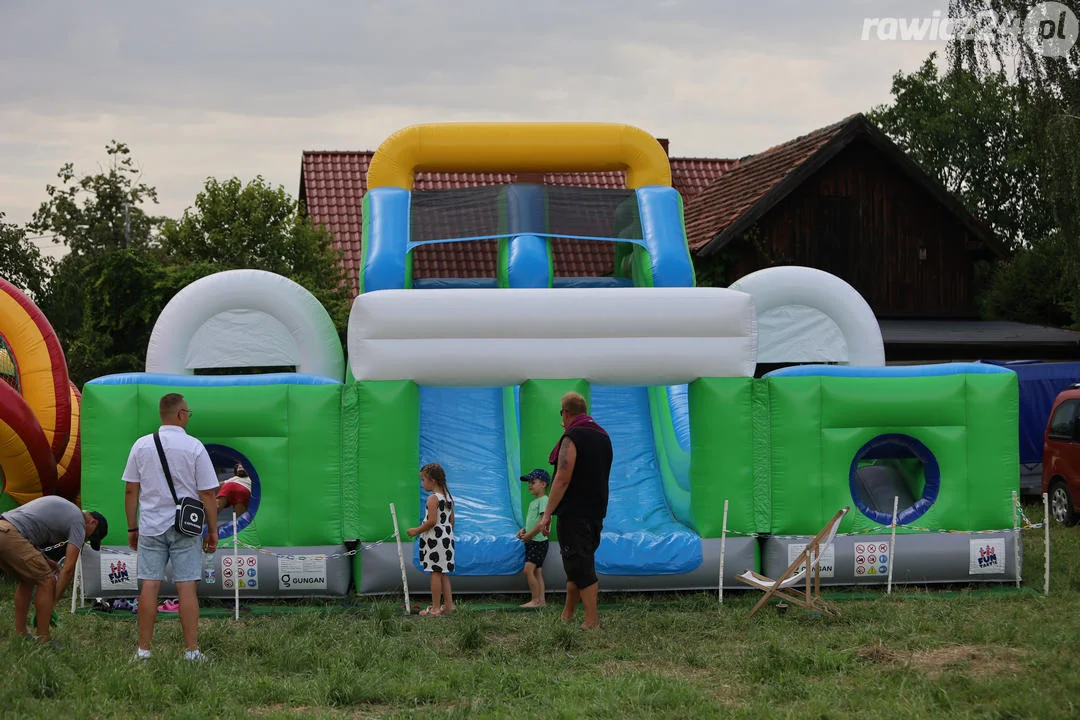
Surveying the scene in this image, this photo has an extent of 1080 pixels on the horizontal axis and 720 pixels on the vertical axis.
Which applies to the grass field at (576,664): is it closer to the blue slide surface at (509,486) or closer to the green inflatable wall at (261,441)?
the blue slide surface at (509,486)

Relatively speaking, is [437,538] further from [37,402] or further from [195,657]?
[37,402]

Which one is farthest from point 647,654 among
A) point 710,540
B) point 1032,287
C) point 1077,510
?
point 1032,287

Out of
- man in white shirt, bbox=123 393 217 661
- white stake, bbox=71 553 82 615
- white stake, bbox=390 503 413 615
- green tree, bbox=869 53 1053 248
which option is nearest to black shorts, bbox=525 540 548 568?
white stake, bbox=390 503 413 615

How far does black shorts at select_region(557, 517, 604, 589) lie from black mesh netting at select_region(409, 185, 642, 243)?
4359 millimetres

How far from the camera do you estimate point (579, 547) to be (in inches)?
298

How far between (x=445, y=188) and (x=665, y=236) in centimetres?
1156

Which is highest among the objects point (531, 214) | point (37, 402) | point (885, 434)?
point (531, 214)

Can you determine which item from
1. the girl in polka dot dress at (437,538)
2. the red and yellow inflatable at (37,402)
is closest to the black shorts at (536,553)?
the girl in polka dot dress at (437,538)

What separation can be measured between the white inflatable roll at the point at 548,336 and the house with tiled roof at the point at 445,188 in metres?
11.5

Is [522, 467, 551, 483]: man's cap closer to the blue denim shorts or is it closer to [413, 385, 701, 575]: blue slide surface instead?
[413, 385, 701, 575]: blue slide surface

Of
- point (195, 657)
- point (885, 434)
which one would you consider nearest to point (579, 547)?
point (195, 657)

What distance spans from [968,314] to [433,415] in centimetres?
1172

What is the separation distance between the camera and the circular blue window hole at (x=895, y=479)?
30.0 ft

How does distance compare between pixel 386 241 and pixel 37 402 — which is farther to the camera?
pixel 386 241
